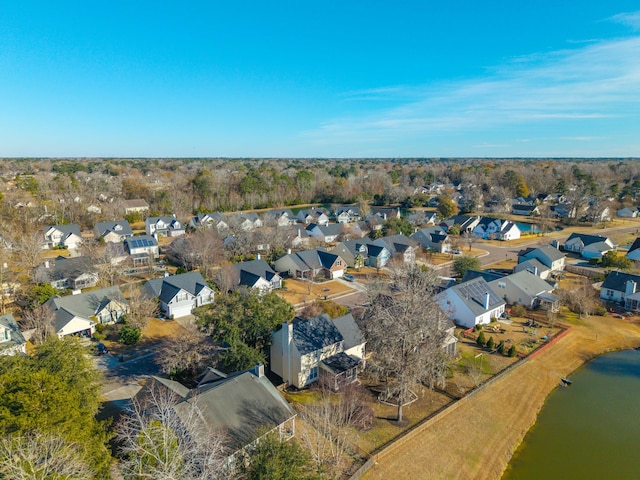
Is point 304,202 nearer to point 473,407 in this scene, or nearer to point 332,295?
point 332,295

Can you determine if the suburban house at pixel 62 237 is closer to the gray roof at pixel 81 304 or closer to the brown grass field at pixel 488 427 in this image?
the gray roof at pixel 81 304

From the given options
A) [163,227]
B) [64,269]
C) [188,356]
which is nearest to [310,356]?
[188,356]

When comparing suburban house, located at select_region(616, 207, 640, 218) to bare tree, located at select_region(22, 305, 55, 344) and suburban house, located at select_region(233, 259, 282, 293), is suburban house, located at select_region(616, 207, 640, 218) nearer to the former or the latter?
suburban house, located at select_region(233, 259, 282, 293)

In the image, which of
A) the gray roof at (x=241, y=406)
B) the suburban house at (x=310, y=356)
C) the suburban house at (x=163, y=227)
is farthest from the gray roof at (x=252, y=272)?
the suburban house at (x=163, y=227)

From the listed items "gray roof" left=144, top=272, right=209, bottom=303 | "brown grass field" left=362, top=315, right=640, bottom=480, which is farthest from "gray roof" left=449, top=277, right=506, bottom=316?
"gray roof" left=144, top=272, right=209, bottom=303

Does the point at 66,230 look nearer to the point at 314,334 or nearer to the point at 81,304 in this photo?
the point at 81,304

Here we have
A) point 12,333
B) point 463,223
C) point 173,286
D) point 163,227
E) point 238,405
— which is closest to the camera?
point 238,405

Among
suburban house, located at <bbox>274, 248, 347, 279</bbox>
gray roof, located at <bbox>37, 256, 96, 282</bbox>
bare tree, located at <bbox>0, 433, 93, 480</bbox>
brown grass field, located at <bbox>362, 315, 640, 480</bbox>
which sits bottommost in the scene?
brown grass field, located at <bbox>362, 315, 640, 480</bbox>

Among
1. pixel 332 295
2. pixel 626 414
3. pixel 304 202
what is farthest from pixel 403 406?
pixel 304 202
